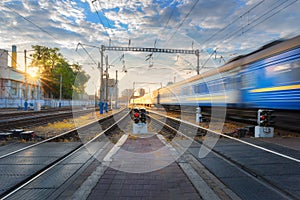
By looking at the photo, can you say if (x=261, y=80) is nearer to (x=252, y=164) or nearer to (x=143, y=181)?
(x=252, y=164)

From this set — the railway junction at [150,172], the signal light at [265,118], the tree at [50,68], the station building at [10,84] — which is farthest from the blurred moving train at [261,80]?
the tree at [50,68]

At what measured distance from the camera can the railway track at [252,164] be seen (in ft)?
13.2

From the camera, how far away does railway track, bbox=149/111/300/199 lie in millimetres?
4020

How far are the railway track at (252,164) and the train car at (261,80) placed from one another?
3.05 metres

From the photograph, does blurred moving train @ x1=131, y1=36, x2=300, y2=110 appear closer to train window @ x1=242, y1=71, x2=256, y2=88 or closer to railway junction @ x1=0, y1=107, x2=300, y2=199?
train window @ x1=242, y1=71, x2=256, y2=88

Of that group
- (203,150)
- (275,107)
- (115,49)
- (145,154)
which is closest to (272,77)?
(275,107)

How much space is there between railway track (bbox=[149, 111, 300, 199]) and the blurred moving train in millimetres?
3095

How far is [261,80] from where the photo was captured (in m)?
11.4

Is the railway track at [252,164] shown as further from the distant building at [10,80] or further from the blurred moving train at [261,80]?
the distant building at [10,80]

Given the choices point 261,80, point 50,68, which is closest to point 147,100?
point 50,68

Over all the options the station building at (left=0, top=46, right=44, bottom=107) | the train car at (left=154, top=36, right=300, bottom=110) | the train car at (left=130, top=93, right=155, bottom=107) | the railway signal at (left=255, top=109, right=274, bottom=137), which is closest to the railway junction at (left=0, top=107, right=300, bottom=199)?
the railway signal at (left=255, top=109, right=274, bottom=137)

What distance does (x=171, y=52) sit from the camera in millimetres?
30484

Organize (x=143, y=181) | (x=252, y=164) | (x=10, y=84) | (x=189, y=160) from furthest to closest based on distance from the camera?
(x=10, y=84) < (x=189, y=160) < (x=252, y=164) < (x=143, y=181)

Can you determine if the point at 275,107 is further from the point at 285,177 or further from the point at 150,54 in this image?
the point at 150,54
